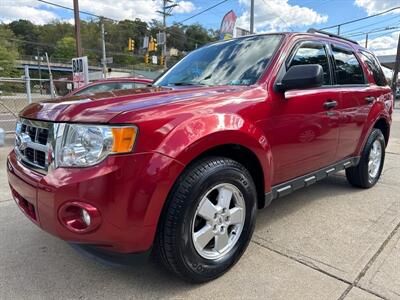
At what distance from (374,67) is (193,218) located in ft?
11.6

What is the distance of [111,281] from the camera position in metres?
2.38

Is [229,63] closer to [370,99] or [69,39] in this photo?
[370,99]

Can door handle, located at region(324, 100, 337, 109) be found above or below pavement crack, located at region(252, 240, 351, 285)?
above

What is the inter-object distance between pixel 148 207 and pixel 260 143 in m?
1.03

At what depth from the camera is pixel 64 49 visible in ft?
300

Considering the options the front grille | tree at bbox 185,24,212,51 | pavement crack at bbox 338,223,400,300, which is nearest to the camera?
the front grille

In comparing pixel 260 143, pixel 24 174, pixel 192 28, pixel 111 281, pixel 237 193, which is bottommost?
pixel 111 281

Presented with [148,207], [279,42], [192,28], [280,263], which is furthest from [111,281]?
[192,28]

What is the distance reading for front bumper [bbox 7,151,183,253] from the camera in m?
1.84

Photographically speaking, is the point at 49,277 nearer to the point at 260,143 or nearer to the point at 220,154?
the point at 220,154

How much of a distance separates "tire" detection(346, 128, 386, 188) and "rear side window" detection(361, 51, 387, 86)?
Result: 2.16 ft

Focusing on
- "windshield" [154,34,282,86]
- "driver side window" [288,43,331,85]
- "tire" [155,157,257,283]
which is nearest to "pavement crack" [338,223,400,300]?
"tire" [155,157,257,283]

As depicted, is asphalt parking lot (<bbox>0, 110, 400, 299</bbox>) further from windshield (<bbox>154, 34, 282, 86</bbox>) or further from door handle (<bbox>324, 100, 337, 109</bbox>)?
windshield (<bbox>154, 34, 282, 86</bbox>)

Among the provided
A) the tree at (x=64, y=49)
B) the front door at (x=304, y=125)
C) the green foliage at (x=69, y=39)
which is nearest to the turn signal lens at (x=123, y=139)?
the front door at (x=304, y=125)
